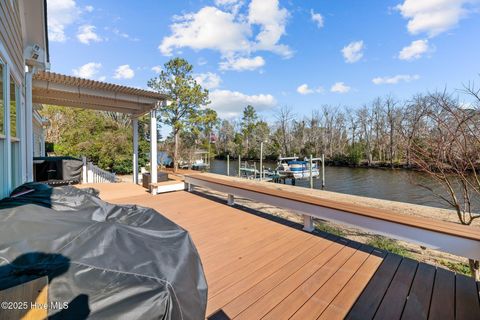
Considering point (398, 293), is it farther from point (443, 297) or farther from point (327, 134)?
point (327, 134)

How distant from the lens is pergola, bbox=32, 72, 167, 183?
468 centimetres

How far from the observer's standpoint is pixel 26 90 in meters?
3.75

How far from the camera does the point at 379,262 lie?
2.50 metres

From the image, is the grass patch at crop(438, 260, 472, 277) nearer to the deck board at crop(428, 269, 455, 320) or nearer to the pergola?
the deck board at crop(428, 269, 455, 320)

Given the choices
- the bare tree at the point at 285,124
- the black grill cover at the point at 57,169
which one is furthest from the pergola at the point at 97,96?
the bare tree at the point at 285,124

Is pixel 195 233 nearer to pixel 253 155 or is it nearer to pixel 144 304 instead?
pixel 144 304

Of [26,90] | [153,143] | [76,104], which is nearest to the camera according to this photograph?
[26,90]

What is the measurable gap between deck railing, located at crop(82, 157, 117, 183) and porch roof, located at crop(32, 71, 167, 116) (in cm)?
199

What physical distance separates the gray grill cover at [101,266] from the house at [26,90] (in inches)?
68.3

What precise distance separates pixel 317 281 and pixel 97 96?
5.79 m

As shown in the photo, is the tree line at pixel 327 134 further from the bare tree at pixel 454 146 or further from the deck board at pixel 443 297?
the deck board at pixel 443 297

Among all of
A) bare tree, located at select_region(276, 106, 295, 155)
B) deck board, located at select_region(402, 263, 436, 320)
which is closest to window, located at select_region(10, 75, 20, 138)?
deck board, located at select_region(402, 263, 436, 320)

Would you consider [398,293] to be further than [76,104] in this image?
No

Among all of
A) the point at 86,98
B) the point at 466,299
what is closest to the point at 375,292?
the point at 466,299
